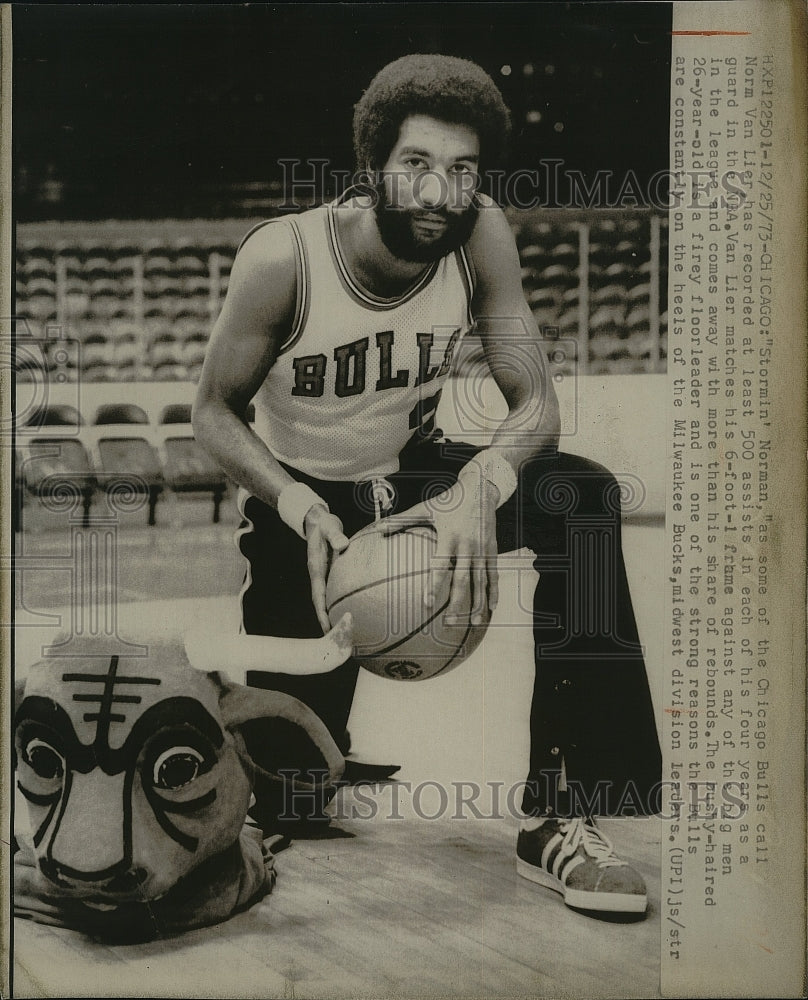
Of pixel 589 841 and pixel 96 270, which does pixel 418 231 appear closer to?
pixel 96 270

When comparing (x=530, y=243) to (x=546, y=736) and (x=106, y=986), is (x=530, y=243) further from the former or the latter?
(x=106, y=986)

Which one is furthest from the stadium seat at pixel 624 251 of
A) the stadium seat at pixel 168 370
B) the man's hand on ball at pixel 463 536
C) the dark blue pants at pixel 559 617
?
the stadium seat at pixel 168 370

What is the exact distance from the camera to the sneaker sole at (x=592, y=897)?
6.62 ft

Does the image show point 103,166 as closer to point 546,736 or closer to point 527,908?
point 546,736

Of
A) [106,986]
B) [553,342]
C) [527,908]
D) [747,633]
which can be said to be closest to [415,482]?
[553,342]

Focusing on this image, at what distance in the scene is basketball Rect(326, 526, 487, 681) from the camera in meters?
2.00

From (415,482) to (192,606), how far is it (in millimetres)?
517

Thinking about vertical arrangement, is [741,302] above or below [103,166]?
below

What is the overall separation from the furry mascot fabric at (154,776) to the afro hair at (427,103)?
0.98 m

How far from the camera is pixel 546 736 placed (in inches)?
79.9

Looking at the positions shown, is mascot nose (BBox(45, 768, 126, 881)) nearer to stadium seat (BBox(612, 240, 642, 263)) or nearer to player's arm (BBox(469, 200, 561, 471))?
player's arm (BBox(469, 200, 561, 471))

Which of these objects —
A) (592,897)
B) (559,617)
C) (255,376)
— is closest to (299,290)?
(255,376)

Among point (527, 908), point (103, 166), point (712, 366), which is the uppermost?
point (103, 166)

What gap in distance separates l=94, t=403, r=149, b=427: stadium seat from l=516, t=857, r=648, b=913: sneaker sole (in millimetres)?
1184
